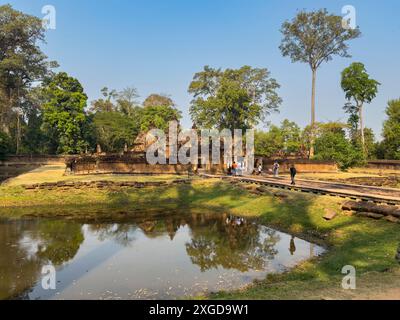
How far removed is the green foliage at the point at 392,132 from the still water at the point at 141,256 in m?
39.8

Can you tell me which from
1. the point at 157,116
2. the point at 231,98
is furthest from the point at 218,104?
the point at 157,116

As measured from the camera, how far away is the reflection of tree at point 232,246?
1153 centimetres

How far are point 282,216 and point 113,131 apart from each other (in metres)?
48.6

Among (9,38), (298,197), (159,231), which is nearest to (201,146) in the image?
(298,197)

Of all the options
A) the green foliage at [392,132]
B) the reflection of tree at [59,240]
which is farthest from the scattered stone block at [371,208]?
the green foliage at [392,132]

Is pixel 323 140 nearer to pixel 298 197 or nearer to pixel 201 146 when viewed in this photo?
pixel 201 146

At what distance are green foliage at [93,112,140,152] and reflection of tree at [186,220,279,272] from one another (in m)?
45.5

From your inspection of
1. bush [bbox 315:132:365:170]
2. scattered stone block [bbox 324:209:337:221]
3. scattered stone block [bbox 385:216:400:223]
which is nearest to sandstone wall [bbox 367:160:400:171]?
bush [bbox 315:132:365:170]

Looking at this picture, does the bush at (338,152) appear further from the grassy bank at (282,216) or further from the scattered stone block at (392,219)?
the scattered stone block at (392,219)

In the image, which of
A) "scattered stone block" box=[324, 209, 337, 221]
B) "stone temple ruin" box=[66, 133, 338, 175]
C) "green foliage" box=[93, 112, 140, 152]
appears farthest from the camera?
"green foliage" box=[93, 112, 140, 152]

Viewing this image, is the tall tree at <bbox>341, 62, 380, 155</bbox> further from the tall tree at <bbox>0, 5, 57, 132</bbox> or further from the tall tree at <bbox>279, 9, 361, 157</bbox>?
the tall tree at <bbox>0, 5, 57, 132</bbox>

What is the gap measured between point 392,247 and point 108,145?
55130 mm

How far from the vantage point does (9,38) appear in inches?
1969

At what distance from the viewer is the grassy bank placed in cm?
779
